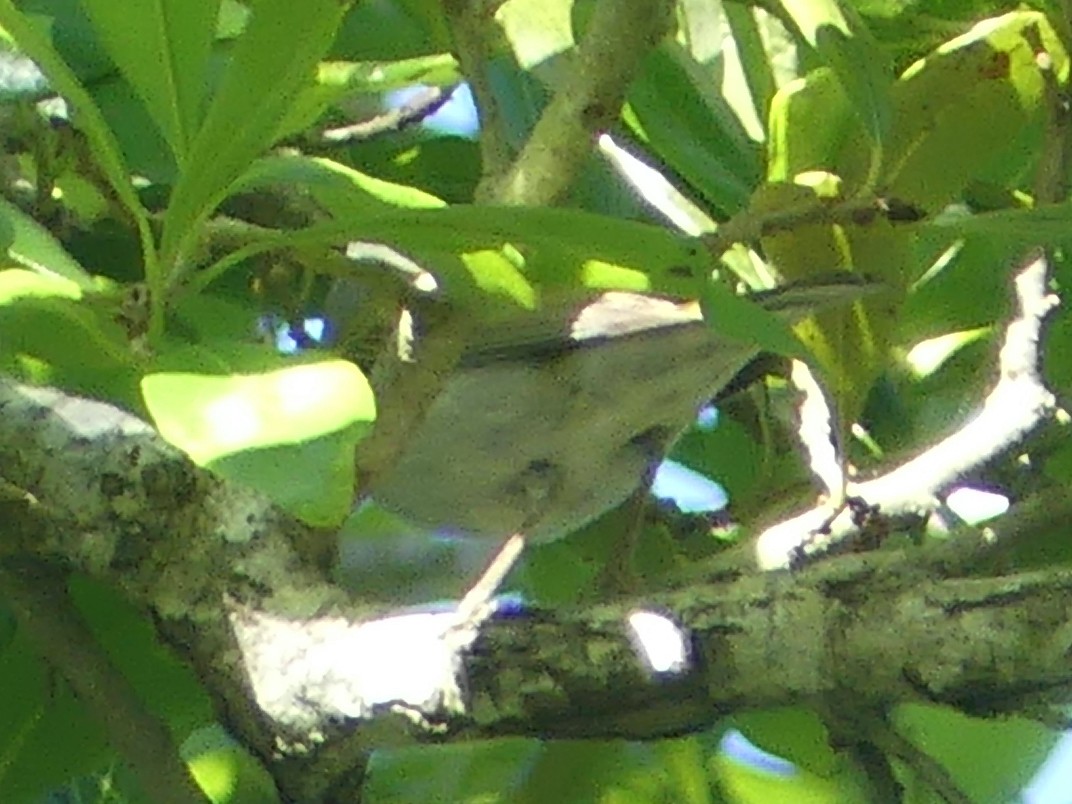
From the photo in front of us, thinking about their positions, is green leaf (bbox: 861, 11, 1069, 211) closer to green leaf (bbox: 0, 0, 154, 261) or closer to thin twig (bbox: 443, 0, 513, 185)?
thin twig (bbox: 443, 0, 513, 185)

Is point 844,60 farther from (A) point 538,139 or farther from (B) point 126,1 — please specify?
(B) point 126,1

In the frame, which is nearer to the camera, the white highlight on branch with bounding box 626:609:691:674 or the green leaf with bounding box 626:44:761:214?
the white highlight on branch with bounding box 626:609:691:674

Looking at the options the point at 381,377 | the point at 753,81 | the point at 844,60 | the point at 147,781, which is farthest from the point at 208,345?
the point at 753,81

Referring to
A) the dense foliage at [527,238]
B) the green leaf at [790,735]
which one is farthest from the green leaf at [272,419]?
the green leaf at [790,735]

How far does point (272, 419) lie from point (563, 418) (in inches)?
20.9

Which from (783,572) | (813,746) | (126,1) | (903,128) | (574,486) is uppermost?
(126,1)

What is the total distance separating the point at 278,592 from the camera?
67 centimetres

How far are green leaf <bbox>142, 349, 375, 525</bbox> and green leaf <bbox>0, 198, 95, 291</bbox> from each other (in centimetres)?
9

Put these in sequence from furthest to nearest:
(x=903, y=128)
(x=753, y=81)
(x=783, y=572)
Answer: (x=753, y=81)
(x=903, y=128)
(x=783, y=572)

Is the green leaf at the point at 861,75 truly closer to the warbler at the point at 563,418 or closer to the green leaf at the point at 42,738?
the warbler at the point at 563,418

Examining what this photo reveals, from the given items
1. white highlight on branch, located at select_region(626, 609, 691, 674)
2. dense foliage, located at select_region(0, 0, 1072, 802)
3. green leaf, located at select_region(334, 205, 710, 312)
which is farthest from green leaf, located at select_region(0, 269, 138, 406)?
white highlight on branch, located at select_region(626, 609, 691, 674)

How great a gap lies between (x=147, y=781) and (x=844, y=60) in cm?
48

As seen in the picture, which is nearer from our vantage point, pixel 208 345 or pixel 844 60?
pixel 208 345

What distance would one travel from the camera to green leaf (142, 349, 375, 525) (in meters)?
0.56
